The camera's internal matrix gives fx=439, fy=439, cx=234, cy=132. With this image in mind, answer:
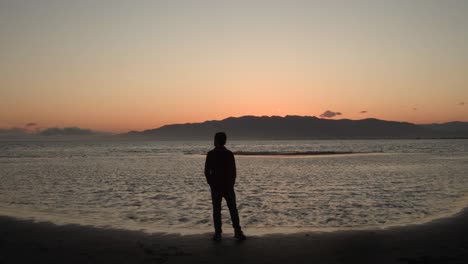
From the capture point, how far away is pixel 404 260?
842 cm

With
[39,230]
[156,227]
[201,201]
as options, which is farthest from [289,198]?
[39,230]

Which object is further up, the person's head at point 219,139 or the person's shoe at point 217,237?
the person's head at point 219,139

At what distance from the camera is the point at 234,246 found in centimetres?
969

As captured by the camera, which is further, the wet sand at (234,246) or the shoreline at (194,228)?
the shoreline at (194,228)

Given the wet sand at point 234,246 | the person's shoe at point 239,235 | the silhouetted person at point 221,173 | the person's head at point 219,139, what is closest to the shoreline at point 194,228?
the wet sand at point 234,246

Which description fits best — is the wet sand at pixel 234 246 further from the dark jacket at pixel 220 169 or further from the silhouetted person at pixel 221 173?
the dark jacket at pixel 220 169

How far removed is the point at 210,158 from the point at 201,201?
799cm

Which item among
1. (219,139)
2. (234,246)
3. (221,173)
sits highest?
(219,139)

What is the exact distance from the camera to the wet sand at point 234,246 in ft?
28.3

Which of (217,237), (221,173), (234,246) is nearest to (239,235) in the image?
(217,237)

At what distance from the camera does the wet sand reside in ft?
28.3

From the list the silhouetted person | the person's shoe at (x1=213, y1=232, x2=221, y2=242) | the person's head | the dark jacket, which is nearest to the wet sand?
the person's shoe at (x1=213, y1=232, x2=221, y2=242)

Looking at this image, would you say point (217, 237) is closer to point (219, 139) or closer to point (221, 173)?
point (221, 173)

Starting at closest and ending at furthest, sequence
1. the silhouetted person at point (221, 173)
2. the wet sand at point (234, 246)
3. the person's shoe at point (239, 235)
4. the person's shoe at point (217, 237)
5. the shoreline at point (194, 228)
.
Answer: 1. the wet sand at point (234, 246)
2. the person's shoe at point (217, 237)
3. the person's shoe at point (239, 235)
4. the silhouetted person at point (221, 173)
5. the shoreline at point (194, 228)
